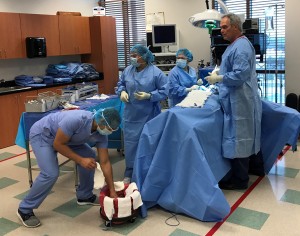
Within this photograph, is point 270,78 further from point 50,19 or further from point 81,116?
point 81,116

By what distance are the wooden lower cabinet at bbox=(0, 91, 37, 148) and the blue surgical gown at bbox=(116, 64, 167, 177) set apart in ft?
7.50

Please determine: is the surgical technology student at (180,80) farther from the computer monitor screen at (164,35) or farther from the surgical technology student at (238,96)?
the computer monitor screen at (164,35)

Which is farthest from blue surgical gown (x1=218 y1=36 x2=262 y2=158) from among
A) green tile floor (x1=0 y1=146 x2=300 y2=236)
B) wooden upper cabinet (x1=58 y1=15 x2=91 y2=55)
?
wooden upper cabinet (x1=58 y1=15 x2=91 y2=55)

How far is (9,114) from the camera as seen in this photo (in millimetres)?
5078

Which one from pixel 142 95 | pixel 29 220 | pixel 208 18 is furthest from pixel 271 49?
pixel 29 220

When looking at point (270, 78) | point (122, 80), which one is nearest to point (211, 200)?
point (122, 80)

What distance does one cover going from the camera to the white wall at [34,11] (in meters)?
5.66

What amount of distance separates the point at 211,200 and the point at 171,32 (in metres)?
4.22

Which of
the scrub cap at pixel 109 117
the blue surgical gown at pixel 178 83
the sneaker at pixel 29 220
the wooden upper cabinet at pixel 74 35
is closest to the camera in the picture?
the scrub cap at pixel 109 117

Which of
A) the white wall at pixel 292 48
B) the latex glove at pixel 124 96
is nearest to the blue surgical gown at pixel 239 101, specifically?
the latex glove at pixel 124 96

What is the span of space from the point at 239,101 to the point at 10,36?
377cm

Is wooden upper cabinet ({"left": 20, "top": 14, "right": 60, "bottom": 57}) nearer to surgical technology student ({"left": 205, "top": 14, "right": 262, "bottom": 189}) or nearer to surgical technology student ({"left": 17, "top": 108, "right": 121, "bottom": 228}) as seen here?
surgical technology student ({"left": 17, "top": 108, "right": 121, "bottom": 228})

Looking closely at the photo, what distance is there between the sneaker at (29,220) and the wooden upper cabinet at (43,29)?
338 centimetres

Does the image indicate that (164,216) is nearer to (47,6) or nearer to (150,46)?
(150,46)
